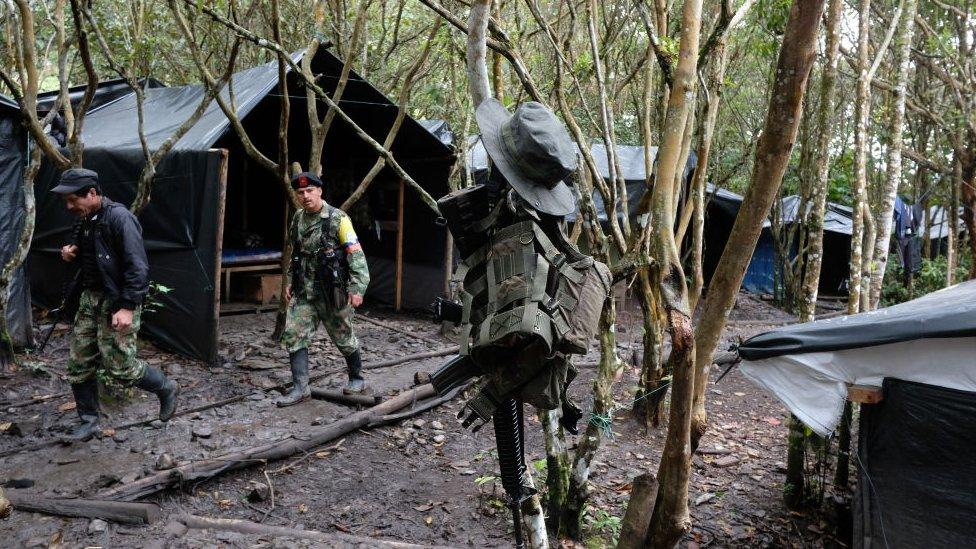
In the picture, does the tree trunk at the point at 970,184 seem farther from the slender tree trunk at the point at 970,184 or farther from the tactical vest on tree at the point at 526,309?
the tactical vest on tree at the point at 526,309

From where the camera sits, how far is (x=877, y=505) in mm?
3959

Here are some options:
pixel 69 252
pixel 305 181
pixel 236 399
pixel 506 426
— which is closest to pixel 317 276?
pixel 305 181

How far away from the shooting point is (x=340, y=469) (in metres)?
5.14

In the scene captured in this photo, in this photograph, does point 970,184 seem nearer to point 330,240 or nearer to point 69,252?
point 330,240

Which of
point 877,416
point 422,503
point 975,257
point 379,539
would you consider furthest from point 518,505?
→ point 975,257

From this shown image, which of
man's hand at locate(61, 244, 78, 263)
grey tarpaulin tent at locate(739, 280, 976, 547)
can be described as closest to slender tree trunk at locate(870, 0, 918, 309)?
grey tarpaulin tent at locate(739, 280, 976, 547)

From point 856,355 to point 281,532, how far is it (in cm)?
337

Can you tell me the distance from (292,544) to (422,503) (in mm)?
1130

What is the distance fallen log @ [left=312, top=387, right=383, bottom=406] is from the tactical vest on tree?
12.0ft

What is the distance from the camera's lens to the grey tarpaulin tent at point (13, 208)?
6.68 metres

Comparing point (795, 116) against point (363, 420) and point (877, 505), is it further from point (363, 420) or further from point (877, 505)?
point (363, 420)

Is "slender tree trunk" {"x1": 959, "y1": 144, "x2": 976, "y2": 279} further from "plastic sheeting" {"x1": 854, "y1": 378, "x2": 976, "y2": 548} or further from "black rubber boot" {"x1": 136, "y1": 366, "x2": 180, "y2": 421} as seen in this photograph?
"black rubber boot" {"x1": 136, "y1": 366, "x2": 180, "y2": 421}

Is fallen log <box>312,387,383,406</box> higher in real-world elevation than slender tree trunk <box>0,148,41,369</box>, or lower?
lower

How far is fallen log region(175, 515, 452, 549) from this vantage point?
3.89 metres
